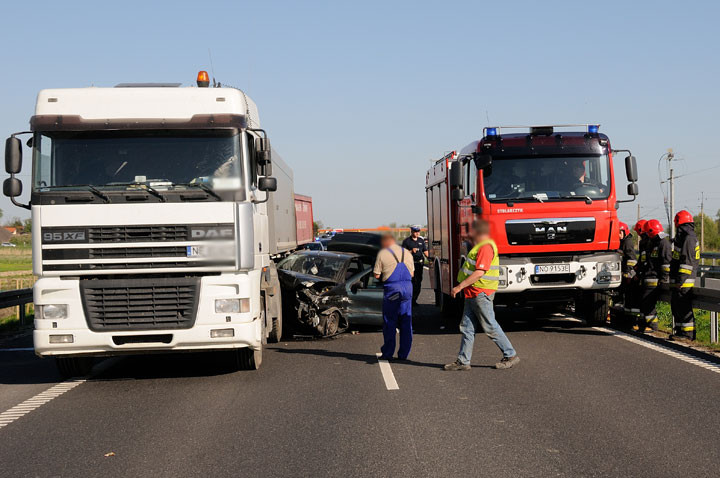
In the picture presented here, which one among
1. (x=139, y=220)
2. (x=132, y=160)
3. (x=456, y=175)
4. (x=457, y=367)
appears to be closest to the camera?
(x=139, y=220)

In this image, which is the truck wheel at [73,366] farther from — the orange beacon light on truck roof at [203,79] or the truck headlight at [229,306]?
the orange beacon light on truck roof at [203,79]

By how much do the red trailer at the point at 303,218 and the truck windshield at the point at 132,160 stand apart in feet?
44.5

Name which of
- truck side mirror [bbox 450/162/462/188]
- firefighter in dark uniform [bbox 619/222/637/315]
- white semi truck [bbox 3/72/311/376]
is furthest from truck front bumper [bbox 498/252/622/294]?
white semi truck [bbox 3/72/311/376]

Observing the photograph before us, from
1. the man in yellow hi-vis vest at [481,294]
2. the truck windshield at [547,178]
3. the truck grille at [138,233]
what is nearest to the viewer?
the truck grille at [138,233]

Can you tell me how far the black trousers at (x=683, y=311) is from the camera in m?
11.4

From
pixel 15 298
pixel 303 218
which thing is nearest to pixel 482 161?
pixel 15 298

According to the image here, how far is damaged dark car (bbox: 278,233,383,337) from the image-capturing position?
1270cm

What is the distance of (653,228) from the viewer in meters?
12.7

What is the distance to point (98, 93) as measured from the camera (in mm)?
8852

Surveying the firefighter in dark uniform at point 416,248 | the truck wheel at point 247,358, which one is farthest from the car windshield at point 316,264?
the firefighter in dark uniform at point 416,248

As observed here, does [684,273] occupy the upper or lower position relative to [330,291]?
upper

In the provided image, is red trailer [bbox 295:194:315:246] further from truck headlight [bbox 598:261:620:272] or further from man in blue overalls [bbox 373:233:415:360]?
man in blue overalls [bbox 373:233:415:360]

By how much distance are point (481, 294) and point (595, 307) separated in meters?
4.63

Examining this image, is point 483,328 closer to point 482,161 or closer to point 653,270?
point 482,161
